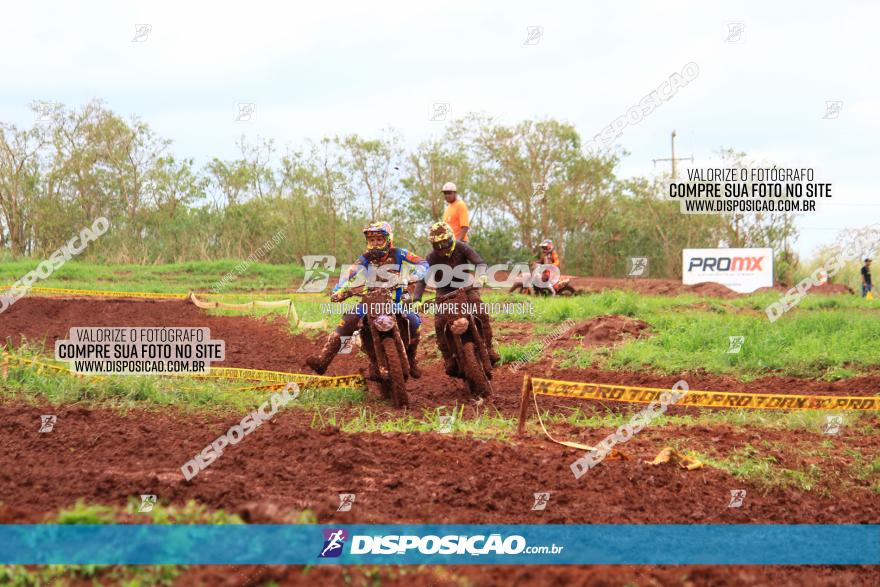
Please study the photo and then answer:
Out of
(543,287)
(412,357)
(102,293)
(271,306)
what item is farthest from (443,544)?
(102,293)

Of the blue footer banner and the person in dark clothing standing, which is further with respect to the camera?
the person in dark clothing standing

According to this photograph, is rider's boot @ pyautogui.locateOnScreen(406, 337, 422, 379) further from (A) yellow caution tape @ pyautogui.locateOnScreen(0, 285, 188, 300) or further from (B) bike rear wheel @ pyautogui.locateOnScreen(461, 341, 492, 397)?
(A) yellow caution tape @ pyautogui.locateOnScreen(0, 285, 188, 300)

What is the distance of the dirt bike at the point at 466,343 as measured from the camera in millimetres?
10266

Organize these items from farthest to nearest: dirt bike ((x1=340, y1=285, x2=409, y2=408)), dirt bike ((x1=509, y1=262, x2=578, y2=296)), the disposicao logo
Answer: dirt bike ((x1=509, y1=262, x2=578, y2=296))
dirt bike ((x1=340, y1=285, x2=409, y2=408))
the disposicao logo

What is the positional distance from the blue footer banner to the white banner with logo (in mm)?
24348

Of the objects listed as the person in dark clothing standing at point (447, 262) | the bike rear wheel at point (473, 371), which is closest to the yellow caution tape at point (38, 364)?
the person in dark clothing standing at point (447, 262)

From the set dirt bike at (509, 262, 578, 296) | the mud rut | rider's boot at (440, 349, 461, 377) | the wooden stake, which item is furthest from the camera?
dirt bike at (509, 262, 578, 296)

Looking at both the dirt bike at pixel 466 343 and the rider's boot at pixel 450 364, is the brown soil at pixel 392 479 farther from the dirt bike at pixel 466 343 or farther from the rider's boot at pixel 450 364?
the rider's boot at pixel 450 364

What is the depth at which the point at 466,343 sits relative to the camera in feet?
34.1

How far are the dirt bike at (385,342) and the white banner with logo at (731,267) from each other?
21.0 m

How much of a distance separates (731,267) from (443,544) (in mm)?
26692

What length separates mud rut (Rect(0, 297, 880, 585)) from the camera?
4617mm

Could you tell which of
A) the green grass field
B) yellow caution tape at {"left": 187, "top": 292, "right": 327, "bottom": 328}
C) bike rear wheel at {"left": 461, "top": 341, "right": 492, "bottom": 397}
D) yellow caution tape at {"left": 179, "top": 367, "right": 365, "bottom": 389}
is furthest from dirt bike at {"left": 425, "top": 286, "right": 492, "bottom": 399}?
yellow caution tape at {"left": 187, "top": 292, "right": 327, "bottom": 328}

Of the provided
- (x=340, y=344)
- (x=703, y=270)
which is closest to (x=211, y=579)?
(x=340, y=344)
